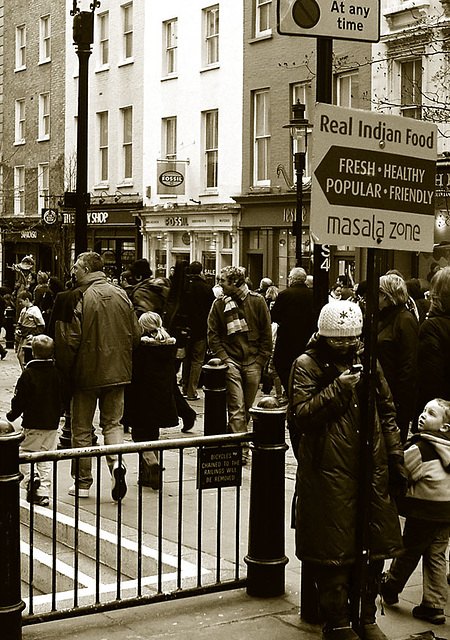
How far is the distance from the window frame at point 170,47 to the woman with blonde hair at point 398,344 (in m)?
25.1

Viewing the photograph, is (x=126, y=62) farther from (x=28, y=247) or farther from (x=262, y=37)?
(x=28, y=247)

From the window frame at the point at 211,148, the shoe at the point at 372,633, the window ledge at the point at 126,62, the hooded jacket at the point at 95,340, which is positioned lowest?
the shoe at the point at 372,633

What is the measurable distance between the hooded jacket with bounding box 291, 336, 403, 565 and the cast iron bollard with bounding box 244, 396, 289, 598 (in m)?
0.63

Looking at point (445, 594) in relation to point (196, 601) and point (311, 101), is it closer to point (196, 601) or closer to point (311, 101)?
point (196, 601)

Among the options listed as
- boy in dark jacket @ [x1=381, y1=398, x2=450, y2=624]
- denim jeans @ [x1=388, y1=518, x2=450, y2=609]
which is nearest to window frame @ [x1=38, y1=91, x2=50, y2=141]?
boy in dark jacket @ [x1=381, y1=398, x2=450, y2=624]

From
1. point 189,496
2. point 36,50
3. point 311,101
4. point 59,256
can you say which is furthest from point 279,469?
point 36,50

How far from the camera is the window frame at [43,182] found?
39750mm

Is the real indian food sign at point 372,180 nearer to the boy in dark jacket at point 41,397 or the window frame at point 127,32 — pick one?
the boy in dark jacket at point 41,397

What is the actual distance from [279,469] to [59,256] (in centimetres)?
2938

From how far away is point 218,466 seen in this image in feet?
19.7

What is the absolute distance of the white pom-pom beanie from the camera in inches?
204

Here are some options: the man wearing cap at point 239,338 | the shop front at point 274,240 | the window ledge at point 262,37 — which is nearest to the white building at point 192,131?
the shop front at point 274,240

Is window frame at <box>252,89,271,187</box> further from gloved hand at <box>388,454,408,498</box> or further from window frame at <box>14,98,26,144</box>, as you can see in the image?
gloved hand at <box>388,454,408,498</box>

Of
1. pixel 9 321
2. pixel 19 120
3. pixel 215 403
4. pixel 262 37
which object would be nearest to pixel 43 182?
pixel 19 120
